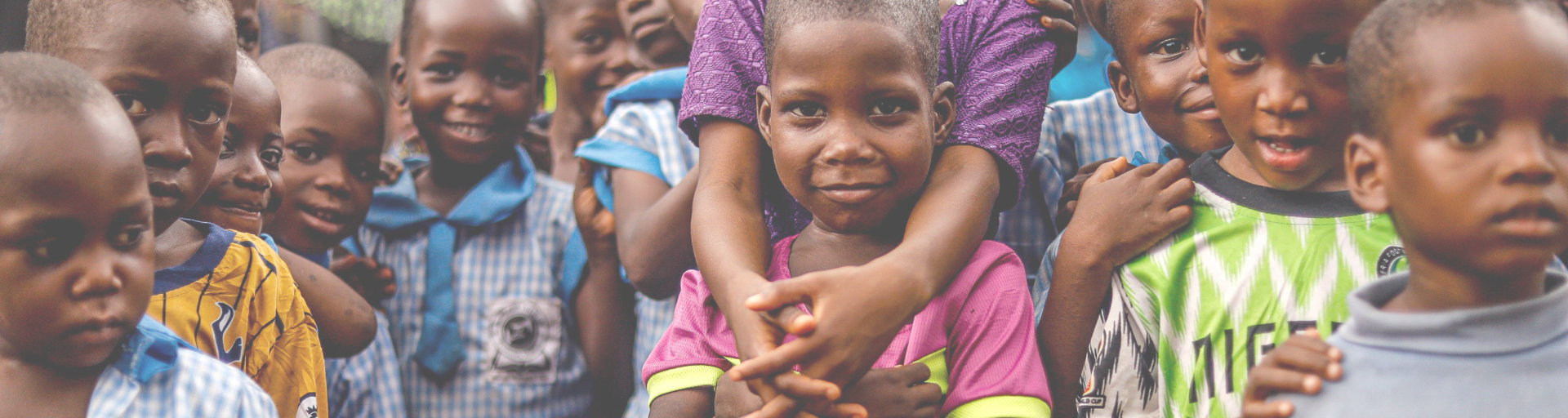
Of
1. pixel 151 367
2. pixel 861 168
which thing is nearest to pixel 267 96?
pixel 151 367

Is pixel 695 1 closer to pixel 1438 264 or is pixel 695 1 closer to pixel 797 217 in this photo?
pixel 797 217

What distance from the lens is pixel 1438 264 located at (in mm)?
1457

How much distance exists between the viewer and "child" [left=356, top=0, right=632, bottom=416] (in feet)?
10.6

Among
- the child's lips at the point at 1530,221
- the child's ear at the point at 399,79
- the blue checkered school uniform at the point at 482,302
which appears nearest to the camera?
the child's lips at the point at 1530,221

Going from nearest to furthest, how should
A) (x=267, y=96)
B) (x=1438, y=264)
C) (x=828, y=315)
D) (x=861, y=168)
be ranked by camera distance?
(x=1438, y=264)
(x=828, y=315)
(x=861, y=168)
(x=267, y=96)

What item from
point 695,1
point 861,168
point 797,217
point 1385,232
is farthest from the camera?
point 695,1

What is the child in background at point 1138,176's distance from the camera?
1971mm

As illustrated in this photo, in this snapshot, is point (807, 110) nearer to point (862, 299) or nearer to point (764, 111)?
point (764, 111)

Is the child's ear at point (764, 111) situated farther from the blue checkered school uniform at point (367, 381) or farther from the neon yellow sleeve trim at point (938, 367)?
the blue checkered school uniform at point (367, 381)

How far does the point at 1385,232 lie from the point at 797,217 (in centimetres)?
102

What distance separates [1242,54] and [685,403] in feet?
3.40

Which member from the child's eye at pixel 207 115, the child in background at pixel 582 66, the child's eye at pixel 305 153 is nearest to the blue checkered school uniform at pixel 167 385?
the child's eye at pixel 207 115

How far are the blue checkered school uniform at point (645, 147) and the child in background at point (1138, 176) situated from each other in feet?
3.50

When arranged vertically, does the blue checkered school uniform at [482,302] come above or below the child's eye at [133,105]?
below
